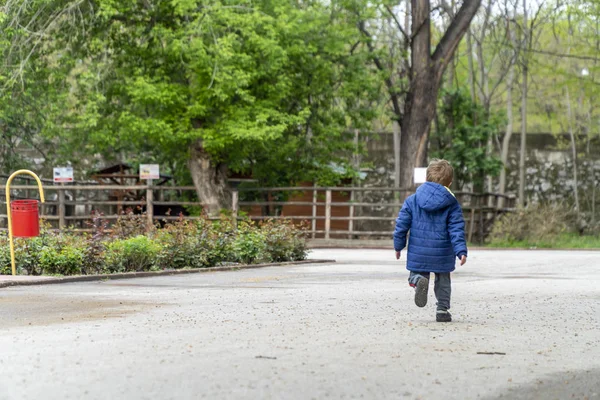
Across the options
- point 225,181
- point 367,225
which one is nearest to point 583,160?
point 367,225

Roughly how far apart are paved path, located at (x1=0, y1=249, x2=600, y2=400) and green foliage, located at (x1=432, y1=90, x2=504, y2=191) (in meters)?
27.3

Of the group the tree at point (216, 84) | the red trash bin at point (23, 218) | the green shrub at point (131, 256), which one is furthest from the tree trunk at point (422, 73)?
the red trash bin at point (23, 218)

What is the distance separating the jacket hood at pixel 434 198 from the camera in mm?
10305

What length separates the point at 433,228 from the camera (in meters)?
10.3

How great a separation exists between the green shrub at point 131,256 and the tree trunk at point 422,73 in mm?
18388

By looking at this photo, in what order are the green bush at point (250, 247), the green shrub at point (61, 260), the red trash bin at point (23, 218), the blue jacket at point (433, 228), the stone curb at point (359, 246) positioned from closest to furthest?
the blue jacket at point (433, 228), the red trash bin at point (23, 218), the green shrub at point (61, 260), the green bush at point (250, 247), the stone curb at point (359, 246)

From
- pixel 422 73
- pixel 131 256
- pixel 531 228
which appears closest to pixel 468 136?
pixel 422 73

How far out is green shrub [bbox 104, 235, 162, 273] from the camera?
1781cm

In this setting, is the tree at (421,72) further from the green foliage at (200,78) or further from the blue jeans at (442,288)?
the blue jeans at (442,288)

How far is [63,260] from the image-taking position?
55.2ft

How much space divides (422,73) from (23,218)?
21384 millimetres

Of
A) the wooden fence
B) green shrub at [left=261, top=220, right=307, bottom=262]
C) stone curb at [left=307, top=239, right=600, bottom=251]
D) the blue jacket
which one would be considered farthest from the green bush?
the blue jacket

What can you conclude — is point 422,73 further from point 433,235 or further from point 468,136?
point 433,235

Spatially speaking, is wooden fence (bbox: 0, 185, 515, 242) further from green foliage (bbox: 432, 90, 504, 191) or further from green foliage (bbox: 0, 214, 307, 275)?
green foliage (bbox: 0, 214, 307, 275)
